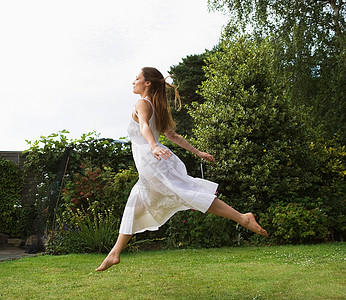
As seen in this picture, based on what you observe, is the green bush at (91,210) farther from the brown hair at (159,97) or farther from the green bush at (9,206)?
the brown hair at (159,97)

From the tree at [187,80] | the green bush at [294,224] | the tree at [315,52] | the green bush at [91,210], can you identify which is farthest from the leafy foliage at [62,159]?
the tree at [187,80]

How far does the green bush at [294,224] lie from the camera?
7.60m

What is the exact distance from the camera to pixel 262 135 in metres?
8.82

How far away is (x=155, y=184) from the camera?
3.51m

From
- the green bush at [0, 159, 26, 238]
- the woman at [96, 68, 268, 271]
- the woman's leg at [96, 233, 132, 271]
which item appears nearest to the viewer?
the woman at [96, 68, 268, 271]

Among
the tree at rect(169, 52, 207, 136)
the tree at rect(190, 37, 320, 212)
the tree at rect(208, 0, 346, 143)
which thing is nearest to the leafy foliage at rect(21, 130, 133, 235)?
the tree at rect(190, 37, 320, 212)

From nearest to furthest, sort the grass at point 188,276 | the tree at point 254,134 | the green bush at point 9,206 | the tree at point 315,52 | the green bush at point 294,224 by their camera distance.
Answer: the grass at point 188,276, the green bush at point 294,224, the tree at point 254,134, the green bush at point 9,206, the tree at point 315,52

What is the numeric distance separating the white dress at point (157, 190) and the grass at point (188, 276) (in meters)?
0.75

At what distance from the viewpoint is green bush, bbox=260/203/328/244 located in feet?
24.9

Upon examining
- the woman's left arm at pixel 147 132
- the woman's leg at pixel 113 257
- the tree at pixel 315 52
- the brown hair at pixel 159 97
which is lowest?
the woman's leg at pixel 113 257

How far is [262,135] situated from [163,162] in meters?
5.67

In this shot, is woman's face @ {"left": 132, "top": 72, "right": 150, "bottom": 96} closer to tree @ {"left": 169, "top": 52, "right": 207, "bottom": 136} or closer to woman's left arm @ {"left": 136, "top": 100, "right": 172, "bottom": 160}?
woman's left arm @ {"left": 136, "top": 100, "right": 172, "bottom": 160}

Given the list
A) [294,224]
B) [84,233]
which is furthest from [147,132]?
[294,224]

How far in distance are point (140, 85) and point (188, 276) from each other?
Result: 2.25 m
